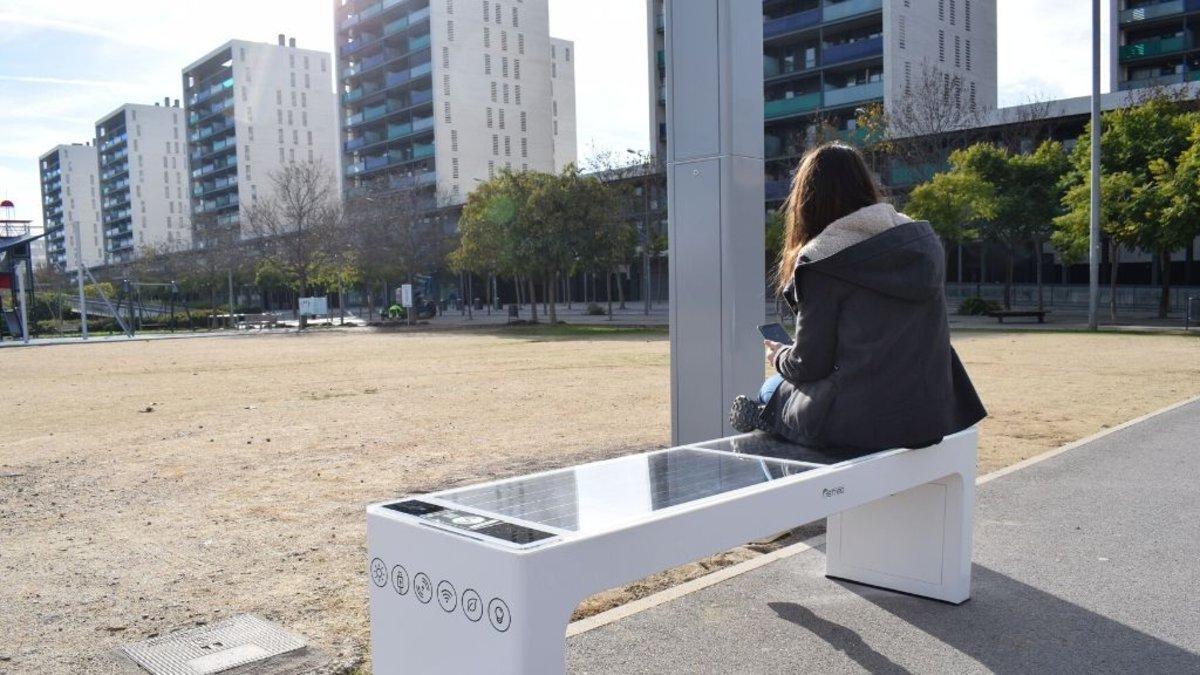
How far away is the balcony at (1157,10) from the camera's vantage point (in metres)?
44.3

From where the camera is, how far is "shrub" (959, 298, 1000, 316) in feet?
116

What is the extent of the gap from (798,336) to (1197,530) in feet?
10.4

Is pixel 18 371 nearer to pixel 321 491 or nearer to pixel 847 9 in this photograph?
pixel 321 491

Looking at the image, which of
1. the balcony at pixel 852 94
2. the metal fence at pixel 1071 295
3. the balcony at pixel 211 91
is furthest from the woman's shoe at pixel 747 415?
the balcony at pixel 211 91

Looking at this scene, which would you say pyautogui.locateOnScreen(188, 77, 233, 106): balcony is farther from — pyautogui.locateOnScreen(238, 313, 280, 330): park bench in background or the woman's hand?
the woman's hand

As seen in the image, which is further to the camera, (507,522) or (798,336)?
(798,336)

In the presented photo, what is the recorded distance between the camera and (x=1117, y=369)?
576 inches

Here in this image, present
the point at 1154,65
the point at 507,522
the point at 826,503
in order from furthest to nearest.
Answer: the point at 1154,65 → the point at 826,503 → the point at 507,522

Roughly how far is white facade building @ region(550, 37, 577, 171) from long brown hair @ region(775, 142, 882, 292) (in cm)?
8577

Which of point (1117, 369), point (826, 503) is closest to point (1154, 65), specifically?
point (1117, 369)

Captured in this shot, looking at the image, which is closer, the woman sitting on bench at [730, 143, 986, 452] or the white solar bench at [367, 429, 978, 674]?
the white solar bench at [367, 429, 978, 674]

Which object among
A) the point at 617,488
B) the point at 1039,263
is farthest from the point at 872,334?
the point at 1039,263

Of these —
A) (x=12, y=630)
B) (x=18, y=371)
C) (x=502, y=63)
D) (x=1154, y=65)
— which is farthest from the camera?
(x=502, y=63)

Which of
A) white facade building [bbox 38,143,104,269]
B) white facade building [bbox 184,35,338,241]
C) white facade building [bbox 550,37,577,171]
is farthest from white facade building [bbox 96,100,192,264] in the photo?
white facade building [bbox 550,37,577,171]
